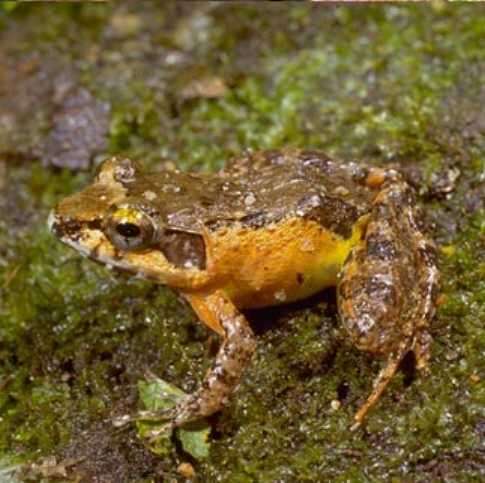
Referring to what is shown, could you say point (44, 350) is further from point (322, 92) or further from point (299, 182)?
point (322, 92)

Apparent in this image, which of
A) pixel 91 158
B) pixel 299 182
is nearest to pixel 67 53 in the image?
pixel 91 158

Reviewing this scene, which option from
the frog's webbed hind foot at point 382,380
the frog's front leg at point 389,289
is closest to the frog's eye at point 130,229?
the frog's front leg at point 389,289

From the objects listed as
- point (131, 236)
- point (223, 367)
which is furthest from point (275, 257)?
point (131, 236)

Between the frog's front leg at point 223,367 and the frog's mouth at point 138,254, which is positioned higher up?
the frog's mouth at point 138,254

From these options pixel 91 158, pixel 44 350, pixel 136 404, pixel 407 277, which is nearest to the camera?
pixel 407 277

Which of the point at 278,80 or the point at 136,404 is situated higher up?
the point at 278,80

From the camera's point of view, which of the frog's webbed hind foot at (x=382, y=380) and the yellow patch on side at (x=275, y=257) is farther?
the yellow patch on side at (x=275, y=257)

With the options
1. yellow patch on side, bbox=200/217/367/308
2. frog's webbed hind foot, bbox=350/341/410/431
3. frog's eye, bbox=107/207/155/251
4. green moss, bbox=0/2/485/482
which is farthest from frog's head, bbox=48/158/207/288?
frog's webbed hind foot, bbox=350/341/410/431

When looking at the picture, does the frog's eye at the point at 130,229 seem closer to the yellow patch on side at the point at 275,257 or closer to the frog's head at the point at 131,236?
the frog's head at the point at 131,236
